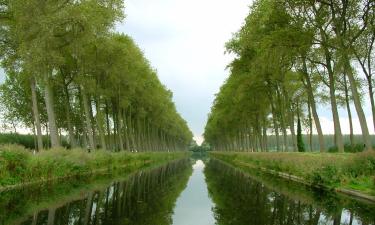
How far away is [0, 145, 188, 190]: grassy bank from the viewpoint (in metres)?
21.3

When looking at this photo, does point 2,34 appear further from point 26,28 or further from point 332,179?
point 332,179

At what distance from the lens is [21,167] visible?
2233 centimetres

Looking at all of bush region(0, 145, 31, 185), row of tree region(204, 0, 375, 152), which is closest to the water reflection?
bush region(0, 145, 31, 185)

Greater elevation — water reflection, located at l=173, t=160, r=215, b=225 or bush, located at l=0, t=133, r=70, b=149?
bush, located at l=0, t=133, r=70, b=149

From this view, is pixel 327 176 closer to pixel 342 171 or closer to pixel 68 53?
pixel 342 171

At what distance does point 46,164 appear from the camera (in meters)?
25.1

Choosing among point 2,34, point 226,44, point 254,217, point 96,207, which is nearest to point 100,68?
point 2,34

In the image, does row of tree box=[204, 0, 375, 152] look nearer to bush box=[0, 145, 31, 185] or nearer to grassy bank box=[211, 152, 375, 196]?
grassy bank box=[211, 152, 375, 196]

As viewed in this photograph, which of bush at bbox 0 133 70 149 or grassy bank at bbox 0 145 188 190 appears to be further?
bush at bbox 0 133 70 149

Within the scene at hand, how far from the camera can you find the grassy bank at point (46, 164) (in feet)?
69.9

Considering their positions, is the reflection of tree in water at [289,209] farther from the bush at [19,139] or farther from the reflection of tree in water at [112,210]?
the bush at [19,139]

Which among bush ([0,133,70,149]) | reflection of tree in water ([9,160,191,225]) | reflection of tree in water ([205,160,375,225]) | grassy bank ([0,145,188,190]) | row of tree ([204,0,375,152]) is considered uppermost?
row of tree ([204,0,375,152])

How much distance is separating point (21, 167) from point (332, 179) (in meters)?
17.2

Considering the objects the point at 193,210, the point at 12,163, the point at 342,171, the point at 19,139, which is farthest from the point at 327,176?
the point at 19,139
